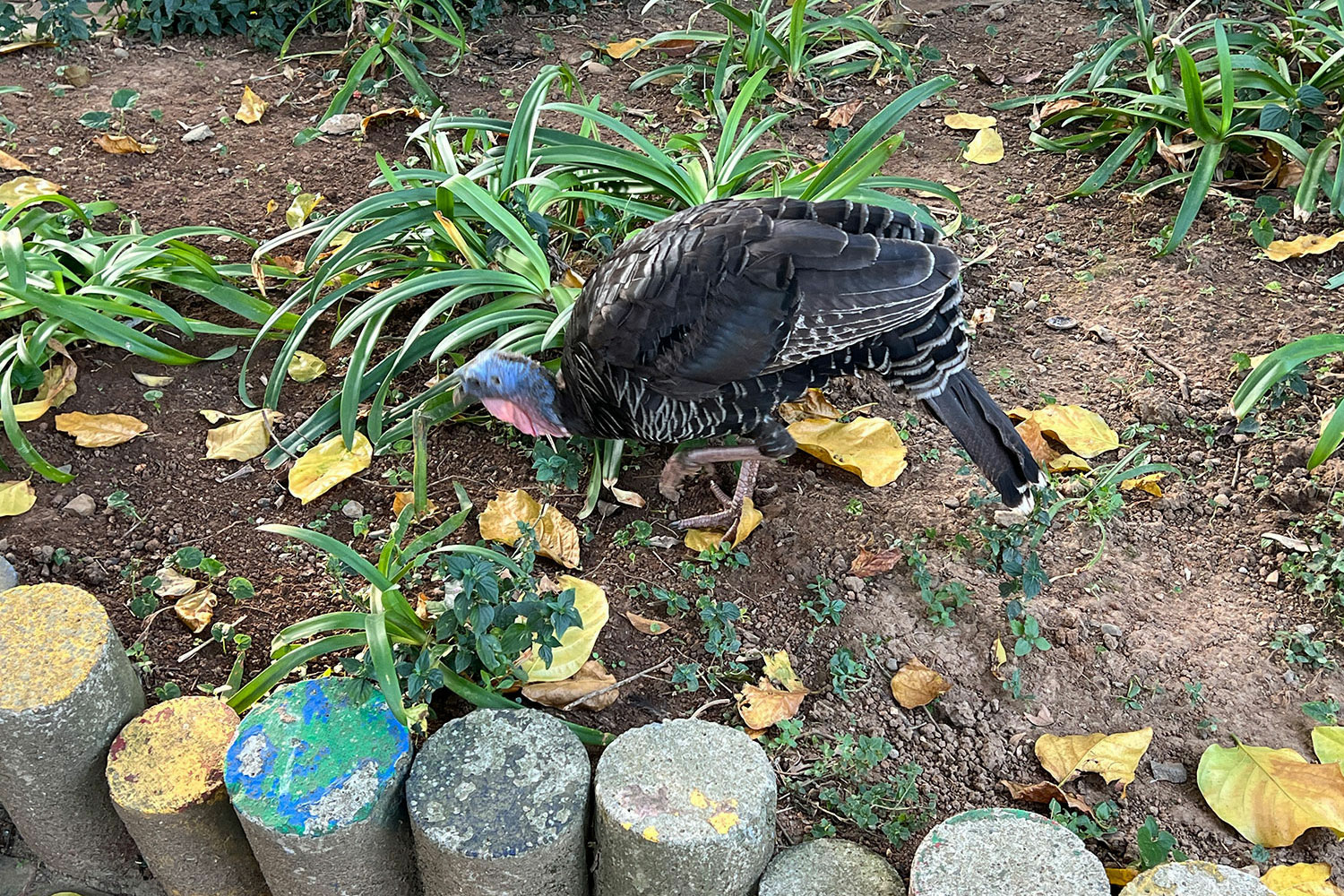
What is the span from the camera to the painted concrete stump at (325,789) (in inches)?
80.6

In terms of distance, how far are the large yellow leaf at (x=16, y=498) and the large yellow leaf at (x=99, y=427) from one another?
0.67 ft

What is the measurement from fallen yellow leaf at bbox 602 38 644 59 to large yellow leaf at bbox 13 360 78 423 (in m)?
2.70

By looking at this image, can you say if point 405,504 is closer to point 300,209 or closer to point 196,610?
point 196,610

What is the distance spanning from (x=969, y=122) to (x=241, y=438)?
3.07 m

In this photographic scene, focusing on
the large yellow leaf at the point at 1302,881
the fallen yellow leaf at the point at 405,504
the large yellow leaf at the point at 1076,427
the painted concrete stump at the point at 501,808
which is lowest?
the fallen yellow leaf at the point at 405,504

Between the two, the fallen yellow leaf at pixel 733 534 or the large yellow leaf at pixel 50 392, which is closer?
the fallen yellow leaf at pixel 733 534

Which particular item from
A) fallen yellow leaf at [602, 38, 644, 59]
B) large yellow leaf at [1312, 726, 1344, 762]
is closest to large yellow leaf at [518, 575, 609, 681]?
large yellow leaf at [1312, 726, 1344, 762]

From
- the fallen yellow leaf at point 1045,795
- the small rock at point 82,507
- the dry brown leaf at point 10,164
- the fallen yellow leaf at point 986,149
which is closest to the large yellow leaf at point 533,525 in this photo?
the small rock at point 82,507

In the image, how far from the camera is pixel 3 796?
2.34 m

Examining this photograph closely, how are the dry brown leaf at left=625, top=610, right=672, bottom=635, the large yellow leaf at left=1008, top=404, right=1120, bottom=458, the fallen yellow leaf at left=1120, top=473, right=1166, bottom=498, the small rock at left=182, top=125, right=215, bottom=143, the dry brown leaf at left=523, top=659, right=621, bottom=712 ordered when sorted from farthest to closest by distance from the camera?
the small rock at left=182, top=125, right=215, bottom=143, the large yellow leaf at left=1008, top=404, right=1120, bottom=458, the fallen yellow leaf at left=1120, top=473, right=1166, bottom=498, the dry brown leaf at left=625, top=610, right=672, bottom=635, the dry brown leaf at left=523, top=659, right=621, bottom=712

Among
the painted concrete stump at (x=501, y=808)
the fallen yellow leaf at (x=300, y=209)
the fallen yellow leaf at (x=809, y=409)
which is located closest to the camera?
the painted concrete stump at (x=501, y=808)

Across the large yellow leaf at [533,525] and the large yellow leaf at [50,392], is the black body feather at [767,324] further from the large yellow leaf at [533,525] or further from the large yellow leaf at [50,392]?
the large yellow leaf at [50,392]

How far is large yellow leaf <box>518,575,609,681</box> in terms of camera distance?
2.53 meters

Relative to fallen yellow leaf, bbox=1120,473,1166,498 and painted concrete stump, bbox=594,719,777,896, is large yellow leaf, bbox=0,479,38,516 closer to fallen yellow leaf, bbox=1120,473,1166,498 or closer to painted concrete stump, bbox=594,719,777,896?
painted concrete stump, bbox=594,719,777,896
